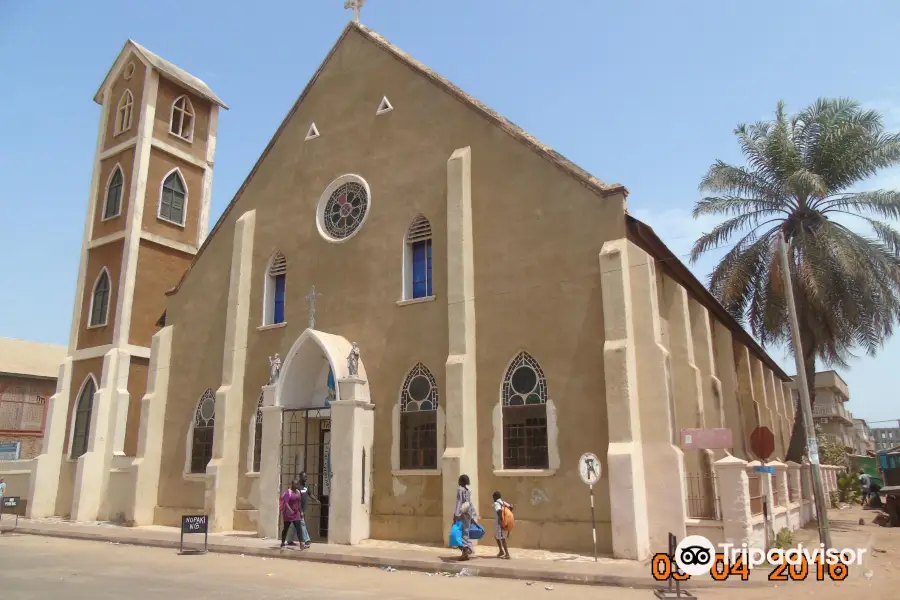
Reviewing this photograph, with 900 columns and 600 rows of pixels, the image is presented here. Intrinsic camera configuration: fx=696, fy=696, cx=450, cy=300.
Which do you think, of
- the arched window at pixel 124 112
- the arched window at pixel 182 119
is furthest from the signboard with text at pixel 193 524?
the arched window at pixel 124 112

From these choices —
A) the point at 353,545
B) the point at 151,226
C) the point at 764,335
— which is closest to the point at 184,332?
the point at 151,226

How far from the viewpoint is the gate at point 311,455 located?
18.2 m

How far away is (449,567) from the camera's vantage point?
1276 cm

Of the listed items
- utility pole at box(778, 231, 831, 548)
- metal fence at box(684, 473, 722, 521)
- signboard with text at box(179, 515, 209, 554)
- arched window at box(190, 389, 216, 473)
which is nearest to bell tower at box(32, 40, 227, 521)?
arched window at box(190, 389, 216, 473)

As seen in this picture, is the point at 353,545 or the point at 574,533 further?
the point at 353,545

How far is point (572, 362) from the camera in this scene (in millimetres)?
15234

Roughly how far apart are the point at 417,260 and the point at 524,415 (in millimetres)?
5156

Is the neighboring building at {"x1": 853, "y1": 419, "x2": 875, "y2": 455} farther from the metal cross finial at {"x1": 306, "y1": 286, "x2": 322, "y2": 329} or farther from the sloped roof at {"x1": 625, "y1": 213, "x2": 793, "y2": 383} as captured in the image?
the metal cross finial at {"x1": 306, "y1": 286, "x2": 322, "y2": 329}

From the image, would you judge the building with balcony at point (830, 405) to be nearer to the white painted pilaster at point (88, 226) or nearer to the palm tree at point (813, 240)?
the palm tree at point (813, 240)

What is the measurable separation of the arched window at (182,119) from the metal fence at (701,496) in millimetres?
23377

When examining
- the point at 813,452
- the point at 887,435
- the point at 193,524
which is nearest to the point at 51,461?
the point at 193,524

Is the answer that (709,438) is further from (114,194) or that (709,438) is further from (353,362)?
(114,194)

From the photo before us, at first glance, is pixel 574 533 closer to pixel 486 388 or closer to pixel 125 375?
pixel 486 388

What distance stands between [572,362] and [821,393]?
44.9 metres
